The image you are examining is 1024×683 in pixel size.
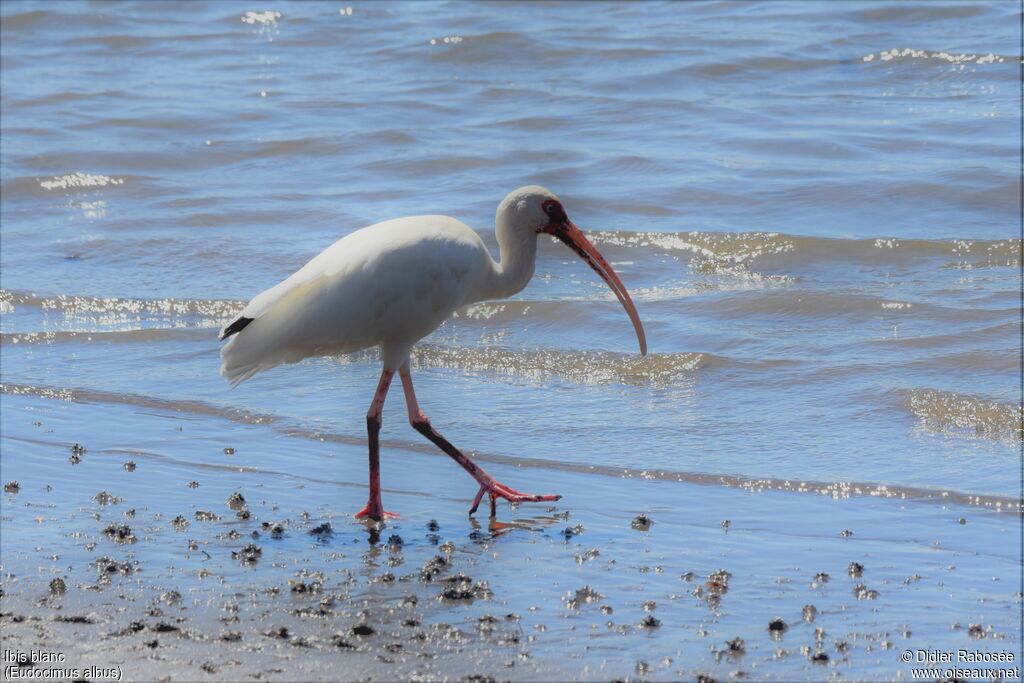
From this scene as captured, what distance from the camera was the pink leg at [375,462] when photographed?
22.0 feet

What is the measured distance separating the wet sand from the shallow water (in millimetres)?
140

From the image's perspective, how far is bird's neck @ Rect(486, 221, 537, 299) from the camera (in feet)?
24.4

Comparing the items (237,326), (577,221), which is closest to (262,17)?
(577,221)

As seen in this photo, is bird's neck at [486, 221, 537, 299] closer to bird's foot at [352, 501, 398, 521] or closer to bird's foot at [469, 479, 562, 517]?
bird's foot at [469, 479, 562, 517]

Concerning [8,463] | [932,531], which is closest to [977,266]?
[932,531]

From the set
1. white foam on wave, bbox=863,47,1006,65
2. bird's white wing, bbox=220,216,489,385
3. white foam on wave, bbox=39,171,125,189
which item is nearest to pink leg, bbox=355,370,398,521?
bird's white wing, bbox=220,216,489,385

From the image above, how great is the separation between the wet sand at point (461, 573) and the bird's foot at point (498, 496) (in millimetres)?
79

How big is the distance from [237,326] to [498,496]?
1.36 meters

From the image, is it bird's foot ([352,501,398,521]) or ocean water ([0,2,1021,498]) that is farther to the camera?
Answer: ocean water ([0,2,1021,498])

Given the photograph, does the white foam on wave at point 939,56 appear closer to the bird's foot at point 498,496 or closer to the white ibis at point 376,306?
the white ibis at point 376,306

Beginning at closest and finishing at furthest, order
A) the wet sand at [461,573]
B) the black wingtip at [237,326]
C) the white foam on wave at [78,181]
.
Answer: the wet sand at [461,573]
the black wingtip at [237,326]
the white foam on wave at [78,181]

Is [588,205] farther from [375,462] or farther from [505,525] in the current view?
[505,525]

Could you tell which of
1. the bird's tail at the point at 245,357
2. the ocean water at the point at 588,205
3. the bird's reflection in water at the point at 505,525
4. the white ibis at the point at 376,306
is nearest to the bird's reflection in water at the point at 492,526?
the bird's reflection in water at the point at 505,525

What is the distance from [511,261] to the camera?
7.45 m
